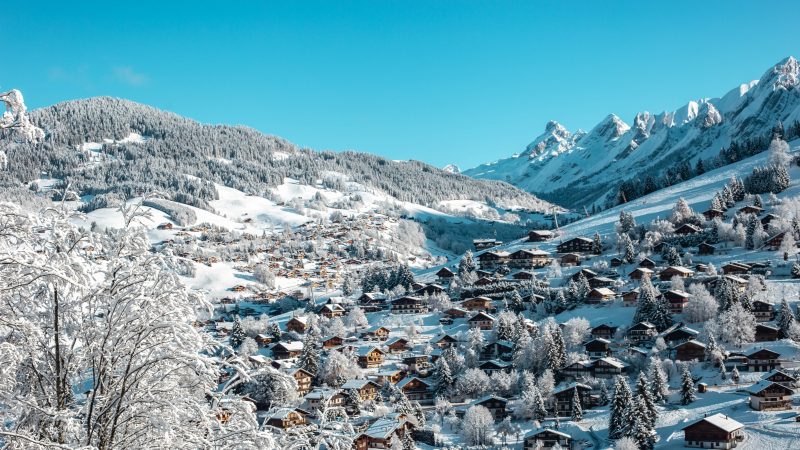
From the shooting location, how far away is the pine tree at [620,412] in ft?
125

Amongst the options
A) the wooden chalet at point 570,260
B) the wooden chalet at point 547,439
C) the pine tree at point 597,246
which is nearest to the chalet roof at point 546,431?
the wooden chalet at point 547,439

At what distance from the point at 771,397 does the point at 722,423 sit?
19.8ft

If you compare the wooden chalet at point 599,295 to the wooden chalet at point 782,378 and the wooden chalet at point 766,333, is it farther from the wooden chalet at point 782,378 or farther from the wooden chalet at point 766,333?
the wooden chalet at point 782,378

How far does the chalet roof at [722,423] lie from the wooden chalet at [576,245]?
2069 inches

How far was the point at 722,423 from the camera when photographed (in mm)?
36125

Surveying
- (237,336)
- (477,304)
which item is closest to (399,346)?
(477,304)

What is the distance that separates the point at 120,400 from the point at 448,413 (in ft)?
150

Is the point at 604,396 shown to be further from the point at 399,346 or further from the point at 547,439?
the point at 399,346

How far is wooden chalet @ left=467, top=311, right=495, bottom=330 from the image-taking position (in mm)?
66938

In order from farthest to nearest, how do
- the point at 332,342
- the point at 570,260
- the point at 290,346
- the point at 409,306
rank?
the point at 570,260
the point at 409,306
the point at 332,342
the point at 290,346

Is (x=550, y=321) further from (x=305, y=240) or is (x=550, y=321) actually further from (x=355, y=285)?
(x=305, y=240)

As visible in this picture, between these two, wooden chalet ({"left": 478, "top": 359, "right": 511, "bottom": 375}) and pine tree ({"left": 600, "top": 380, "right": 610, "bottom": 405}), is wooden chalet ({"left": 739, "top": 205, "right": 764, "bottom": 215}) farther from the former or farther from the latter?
pine tree ({"left": 600, "top": 380, "right": 610, "bottom": 405})

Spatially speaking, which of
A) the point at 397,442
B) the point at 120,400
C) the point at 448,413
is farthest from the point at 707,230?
the point at 120,400

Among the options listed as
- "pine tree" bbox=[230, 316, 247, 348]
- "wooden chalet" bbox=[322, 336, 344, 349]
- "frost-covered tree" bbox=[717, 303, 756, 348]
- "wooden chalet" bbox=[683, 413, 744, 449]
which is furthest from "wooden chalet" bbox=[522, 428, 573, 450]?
"pine tree" bbox=[230, 316, 247, 348]
